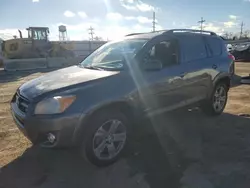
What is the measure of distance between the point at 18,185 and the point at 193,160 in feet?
7.86

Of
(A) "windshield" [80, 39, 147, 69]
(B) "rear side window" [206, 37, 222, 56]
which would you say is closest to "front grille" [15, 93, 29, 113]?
(A) "windshield" [80, 39, 147, 69]

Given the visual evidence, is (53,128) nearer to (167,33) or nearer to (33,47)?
(167,33)

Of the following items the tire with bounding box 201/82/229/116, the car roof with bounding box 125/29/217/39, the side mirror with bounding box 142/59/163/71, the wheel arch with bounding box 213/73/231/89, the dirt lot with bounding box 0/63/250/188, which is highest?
the car roof with bounding box 125/29/217/39

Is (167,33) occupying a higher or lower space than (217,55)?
higher

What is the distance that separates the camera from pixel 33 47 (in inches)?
939

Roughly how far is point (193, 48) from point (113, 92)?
2.34 meters

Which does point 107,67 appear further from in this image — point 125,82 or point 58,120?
point 58,120

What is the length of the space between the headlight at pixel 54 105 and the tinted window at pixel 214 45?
3.58 metres

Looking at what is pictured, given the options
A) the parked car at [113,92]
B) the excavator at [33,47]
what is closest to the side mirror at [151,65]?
the parked car at [113,92]

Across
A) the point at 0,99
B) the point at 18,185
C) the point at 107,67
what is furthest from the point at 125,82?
the point at 0,99

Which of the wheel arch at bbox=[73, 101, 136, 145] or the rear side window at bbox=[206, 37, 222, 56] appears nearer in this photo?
the wheel arch at bbox=[73, 101, 136, 145]

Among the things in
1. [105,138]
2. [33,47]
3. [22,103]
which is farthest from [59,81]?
[33,47]

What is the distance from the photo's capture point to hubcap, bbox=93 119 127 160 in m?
3.49

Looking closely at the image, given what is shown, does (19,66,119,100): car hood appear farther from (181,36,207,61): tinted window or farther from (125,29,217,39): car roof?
(181,36,207,61): tinted window
